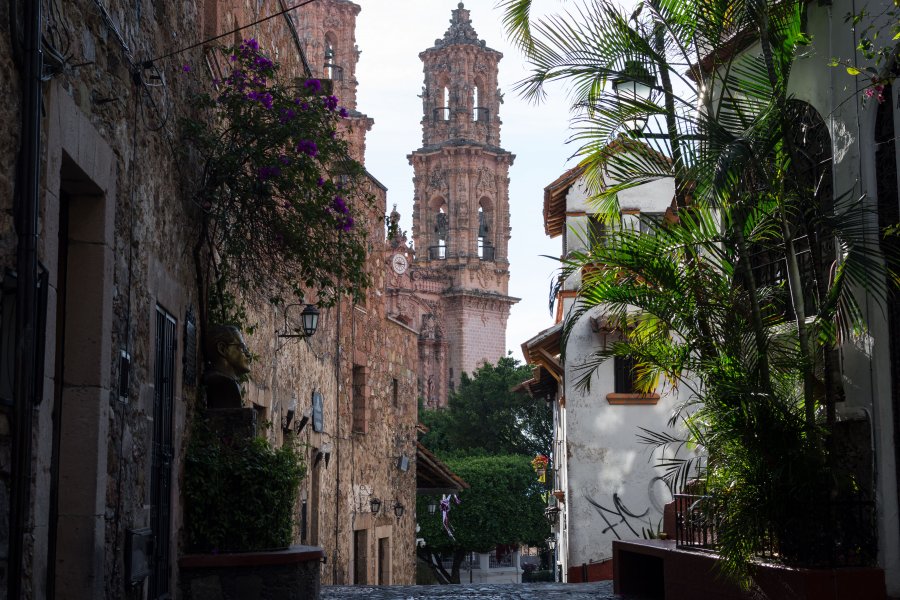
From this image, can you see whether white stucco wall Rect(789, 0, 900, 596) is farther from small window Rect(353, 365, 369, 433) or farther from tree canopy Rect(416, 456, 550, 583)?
tree canopy Rect(416, 456, 550, 583)

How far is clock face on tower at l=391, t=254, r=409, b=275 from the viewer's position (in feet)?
240

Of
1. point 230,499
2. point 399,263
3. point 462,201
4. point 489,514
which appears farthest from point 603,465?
point 462,201

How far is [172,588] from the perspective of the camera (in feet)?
30.0

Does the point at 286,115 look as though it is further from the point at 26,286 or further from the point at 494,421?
the point at 494,421

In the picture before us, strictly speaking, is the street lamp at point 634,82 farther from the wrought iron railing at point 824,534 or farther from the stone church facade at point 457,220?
the stone church facade at point 457,220

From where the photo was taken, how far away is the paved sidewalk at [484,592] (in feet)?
40.4

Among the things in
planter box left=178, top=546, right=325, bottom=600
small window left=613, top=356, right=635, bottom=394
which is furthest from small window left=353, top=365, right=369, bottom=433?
planter box left=178, top=546, right=325, bottom=600

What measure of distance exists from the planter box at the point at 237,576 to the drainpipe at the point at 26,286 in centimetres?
419

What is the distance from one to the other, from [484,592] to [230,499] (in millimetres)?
4324

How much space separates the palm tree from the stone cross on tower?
217 ft

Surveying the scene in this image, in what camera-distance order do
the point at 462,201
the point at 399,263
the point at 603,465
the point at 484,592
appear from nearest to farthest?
the point at 484,592, the point at 603,465, the point at 399,263, the point at 462,201

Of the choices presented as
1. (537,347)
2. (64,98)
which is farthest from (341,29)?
(64,98)

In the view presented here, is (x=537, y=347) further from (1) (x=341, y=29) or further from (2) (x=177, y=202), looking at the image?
(1) (x=341, y=29)

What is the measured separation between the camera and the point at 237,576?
9.59 metres
